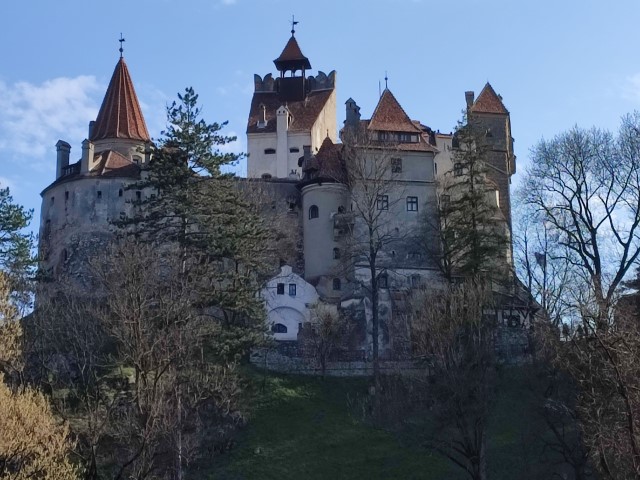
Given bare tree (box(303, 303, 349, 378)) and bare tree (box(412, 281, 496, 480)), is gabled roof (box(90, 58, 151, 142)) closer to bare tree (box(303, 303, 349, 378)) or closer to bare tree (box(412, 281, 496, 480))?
bare tree (box(303, 303, 349, 378))

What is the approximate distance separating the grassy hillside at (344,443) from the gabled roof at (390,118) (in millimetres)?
18573

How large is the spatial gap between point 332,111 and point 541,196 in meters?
31.2

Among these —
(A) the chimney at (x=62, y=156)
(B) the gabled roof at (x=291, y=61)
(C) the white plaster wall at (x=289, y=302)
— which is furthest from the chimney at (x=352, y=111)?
(A) the chimney at (x=62, y=156)

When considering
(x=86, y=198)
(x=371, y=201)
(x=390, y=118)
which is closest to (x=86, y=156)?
(x=86, y=198)

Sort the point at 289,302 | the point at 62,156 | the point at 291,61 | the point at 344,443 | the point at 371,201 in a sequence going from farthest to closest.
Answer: the point at 291,61 < the point at 62,156 < the point at 289,302 < the point at 371,201 < the point at 344,443

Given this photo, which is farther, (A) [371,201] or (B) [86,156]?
(B) [86,156]

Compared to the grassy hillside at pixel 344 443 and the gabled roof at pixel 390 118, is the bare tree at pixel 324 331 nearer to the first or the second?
the grassy hillside at pixel 344 443

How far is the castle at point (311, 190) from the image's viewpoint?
190 ft

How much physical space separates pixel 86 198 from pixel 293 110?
738 inches

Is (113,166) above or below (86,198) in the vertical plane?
above

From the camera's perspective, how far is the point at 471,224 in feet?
172

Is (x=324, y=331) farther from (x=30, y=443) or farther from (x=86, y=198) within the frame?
(x=30, y=443)

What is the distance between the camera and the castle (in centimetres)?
5781

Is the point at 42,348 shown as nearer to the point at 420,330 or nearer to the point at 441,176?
the point at 420,330
